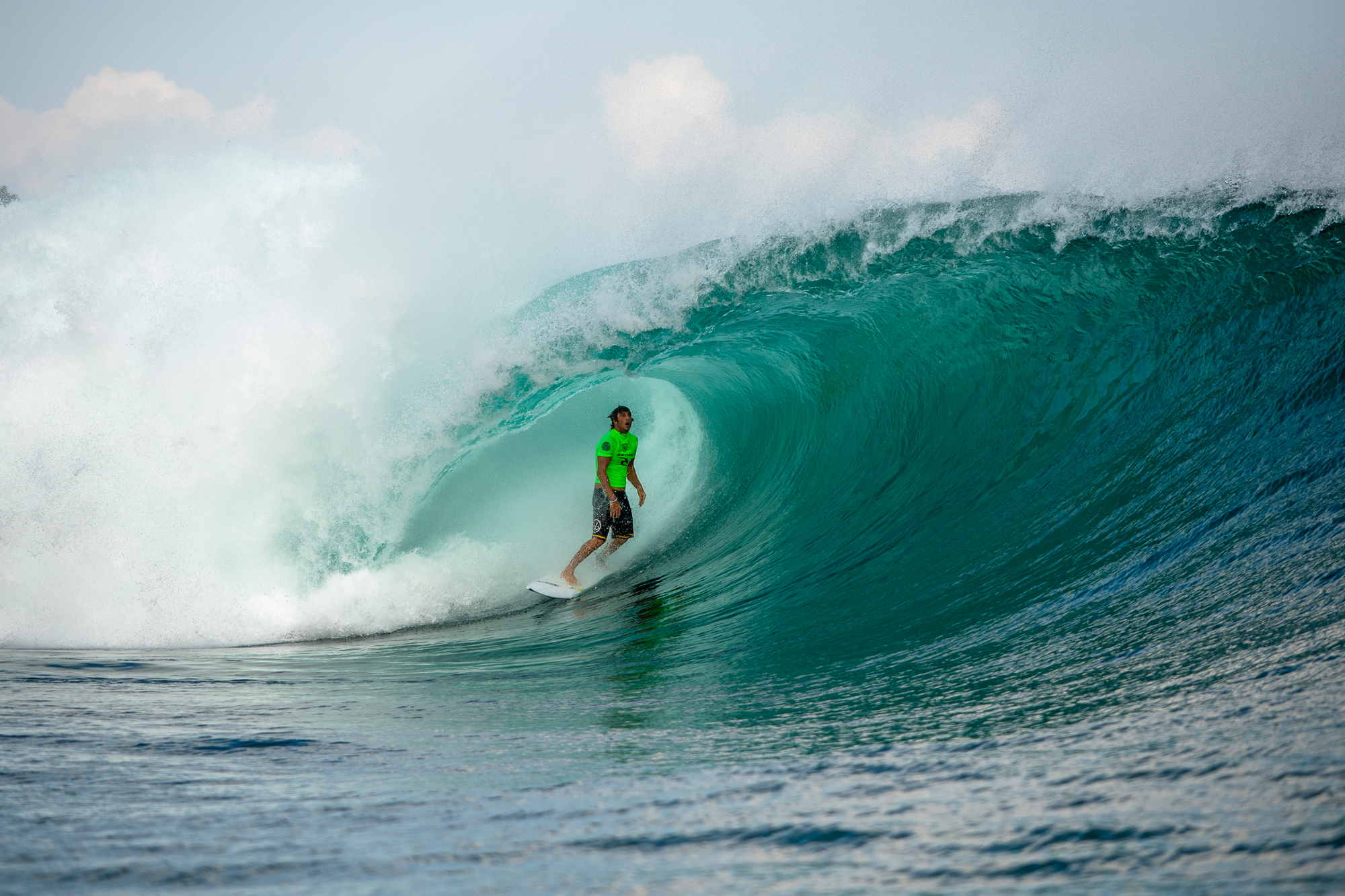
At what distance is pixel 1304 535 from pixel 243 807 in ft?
13.9

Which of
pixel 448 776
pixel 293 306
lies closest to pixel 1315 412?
pixel 448 776

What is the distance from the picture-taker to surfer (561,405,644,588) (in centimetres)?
656

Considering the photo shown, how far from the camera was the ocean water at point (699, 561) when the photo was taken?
5.36 ft

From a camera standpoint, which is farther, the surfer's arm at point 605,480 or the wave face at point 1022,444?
the surfer's arm at point 605,480

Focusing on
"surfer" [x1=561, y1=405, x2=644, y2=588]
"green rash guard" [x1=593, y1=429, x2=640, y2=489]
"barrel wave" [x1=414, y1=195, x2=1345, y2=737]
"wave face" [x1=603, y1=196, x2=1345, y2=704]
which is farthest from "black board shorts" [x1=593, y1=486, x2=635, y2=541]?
"wave face" [x1=603, y1=196, x2=1345, y2=704]

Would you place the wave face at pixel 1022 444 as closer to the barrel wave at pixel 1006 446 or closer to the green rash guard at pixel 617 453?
the barrel wave at pixel 1006 446

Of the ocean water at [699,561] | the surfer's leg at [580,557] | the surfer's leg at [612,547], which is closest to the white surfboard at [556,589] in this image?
the surfer's leg at [580,557]

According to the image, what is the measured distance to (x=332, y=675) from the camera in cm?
431

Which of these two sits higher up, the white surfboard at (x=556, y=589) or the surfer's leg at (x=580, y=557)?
the surfer's leg at (x=580, y=557)

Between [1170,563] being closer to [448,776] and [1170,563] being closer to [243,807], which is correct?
[448,776]

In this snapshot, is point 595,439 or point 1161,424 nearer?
point 1161,424

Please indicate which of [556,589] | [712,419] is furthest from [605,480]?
[712,419]

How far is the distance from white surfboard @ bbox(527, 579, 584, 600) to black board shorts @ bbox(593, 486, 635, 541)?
49 centimetres

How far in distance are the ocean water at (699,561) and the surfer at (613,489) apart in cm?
43
